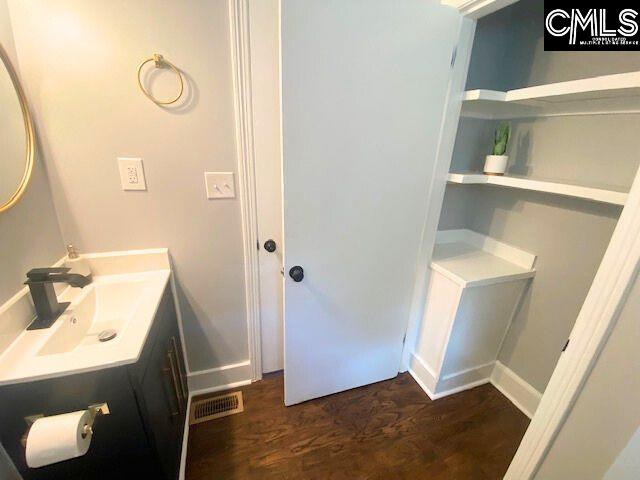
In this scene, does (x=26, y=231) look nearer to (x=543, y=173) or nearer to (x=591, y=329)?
(x=591, y=329)

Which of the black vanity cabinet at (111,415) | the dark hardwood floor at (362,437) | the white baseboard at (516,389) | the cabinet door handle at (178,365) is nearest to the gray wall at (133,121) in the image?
the cabinet door handle at (178,365)

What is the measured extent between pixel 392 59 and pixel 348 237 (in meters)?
0.76

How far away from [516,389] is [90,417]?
2072 millimetres

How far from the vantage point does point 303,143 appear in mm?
1068

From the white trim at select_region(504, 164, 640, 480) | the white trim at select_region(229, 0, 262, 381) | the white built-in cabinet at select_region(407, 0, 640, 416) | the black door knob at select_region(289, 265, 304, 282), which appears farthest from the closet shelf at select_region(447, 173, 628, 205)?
the white trim at select_region(229, 0, 262, 381)

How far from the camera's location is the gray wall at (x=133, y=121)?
94 centimetres

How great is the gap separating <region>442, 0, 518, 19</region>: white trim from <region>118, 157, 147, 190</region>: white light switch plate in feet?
4.73

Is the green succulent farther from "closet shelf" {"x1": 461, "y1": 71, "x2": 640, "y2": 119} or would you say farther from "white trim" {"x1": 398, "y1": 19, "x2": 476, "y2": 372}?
"white trim" {"x1": 398, "y1": 19, "x2": 476, "y2": 372}

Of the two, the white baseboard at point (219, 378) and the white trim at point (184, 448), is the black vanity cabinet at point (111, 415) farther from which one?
the white baseboard at point (219, 378)

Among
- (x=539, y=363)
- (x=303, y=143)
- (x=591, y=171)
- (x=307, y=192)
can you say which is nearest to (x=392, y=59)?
(x=303, y=143)

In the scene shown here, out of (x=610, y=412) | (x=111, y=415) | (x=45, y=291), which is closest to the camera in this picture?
(x=610, y=412)

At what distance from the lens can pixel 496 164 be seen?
55.6 inches

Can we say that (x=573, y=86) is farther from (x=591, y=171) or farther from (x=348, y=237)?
(x=348, y=237)

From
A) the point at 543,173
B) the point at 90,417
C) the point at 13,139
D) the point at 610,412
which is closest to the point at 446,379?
the point at 610,412
